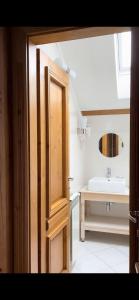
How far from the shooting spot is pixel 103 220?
3.29 metres

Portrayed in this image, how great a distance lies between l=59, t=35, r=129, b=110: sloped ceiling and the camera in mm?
2422

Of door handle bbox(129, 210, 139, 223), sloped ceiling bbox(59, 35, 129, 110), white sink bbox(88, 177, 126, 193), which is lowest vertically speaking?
white sink bbox(88, 177, 126, 193)

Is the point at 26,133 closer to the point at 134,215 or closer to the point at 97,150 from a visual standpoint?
the point at 134,215

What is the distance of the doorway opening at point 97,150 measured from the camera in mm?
2471

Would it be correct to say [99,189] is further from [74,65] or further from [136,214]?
[136,214]

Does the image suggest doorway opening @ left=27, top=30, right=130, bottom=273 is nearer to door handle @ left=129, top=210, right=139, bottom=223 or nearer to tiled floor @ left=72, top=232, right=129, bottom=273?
tiled floor @ left=72, top=232, right=129, bottom=273

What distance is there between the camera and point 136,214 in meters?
1.20

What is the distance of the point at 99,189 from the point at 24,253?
1869 millimetres

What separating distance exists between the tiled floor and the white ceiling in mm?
1885

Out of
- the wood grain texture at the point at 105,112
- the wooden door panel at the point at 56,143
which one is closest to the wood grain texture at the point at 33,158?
the wooden door panel at the point at 56,143

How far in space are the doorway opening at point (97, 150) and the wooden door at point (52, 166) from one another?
19cm

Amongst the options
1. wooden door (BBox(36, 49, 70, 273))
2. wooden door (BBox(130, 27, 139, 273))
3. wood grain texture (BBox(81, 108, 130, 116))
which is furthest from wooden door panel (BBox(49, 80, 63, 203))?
wood grain texture (BBox(81, 108, 130, 116))
